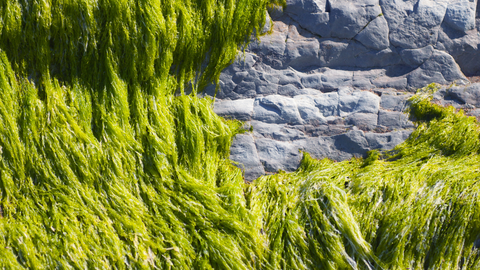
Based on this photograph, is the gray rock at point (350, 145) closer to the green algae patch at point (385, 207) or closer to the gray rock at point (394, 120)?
the green algae patch at point (385, 207)

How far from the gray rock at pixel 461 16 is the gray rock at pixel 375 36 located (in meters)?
0.58

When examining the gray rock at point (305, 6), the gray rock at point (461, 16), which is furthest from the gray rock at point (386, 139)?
the gray rock at point (305, 6)

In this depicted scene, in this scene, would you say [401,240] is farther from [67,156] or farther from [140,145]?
[67,156]

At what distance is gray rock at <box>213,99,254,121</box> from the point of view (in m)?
2.61

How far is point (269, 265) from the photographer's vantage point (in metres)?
2.10

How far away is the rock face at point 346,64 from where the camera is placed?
262cm

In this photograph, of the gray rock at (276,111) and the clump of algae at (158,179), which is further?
the gray rock at (276,111)

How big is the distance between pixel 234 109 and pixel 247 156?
1.37 ft

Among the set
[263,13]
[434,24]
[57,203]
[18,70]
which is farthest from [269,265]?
[434,24]

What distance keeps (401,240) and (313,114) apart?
1142mm

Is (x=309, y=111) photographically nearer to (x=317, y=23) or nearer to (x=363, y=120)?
(x=363, y=120)

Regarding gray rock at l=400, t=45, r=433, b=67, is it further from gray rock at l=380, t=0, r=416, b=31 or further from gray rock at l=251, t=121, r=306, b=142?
gray rock at l=251, t=121, r=306, b=142

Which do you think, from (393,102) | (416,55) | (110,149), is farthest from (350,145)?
(110,149)

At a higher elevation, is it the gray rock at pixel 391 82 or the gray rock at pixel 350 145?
the gray rock at pixel 391 82
